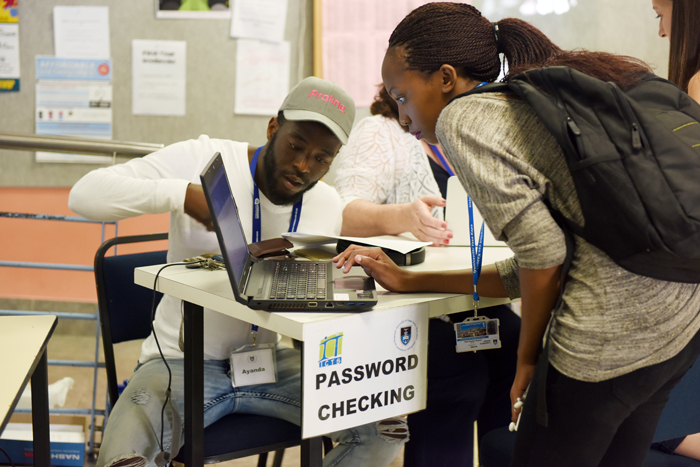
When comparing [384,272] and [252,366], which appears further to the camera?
[252,366]

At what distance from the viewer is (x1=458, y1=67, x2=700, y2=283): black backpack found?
2.31 feet

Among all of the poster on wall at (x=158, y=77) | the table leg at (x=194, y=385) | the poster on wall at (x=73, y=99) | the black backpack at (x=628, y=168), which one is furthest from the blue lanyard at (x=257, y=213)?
the poster on wall at (x=73, y=99)

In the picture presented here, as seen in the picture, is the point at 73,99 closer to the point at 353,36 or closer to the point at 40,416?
the point at 353,36

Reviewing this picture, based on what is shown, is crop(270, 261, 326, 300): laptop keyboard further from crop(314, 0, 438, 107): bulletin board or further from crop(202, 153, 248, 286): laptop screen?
crop(314, 0, 438, 107): bulletin board

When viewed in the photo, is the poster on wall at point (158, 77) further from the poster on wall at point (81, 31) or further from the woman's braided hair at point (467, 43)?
the woman's braided hair at point (467, 43)

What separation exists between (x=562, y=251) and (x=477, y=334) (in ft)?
1.20

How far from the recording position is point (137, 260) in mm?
1520

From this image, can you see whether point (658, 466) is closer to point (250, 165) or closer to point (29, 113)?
point (250, 165)

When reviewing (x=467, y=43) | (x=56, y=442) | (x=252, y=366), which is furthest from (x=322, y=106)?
(x=56, y=442)

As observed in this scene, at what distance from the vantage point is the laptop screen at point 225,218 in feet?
2.82

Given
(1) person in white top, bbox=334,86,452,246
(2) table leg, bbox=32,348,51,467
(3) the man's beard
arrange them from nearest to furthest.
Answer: (2) table leg, bbox=32,348,51,467 < (3) the man's beard < (1) person in white top, bbox=334,86,452,246

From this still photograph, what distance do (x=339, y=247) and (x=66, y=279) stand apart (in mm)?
2408

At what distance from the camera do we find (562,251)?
78 centimetres

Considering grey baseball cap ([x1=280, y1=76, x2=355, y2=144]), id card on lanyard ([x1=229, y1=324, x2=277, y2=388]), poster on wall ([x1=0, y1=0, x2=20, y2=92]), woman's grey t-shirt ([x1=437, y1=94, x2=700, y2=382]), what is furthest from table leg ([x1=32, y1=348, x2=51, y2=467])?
poster on wall ([x1=0, y1=0, x2=20, y2=92])
